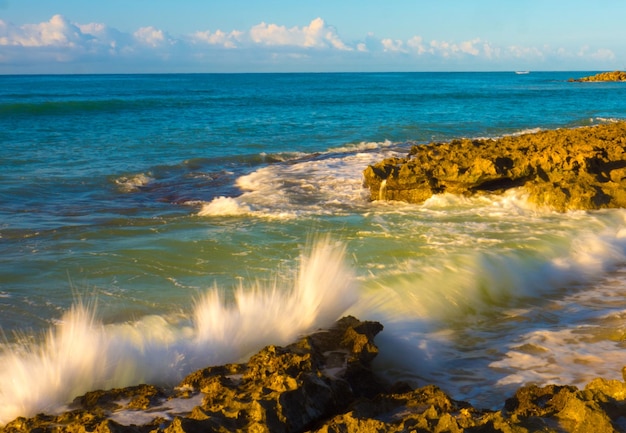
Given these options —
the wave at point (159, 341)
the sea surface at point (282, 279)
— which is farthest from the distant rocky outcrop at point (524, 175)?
the wave at point (159, 341)

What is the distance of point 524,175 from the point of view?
10727 mm

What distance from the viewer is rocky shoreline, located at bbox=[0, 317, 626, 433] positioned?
3367 millimetres

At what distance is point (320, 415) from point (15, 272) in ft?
16.6

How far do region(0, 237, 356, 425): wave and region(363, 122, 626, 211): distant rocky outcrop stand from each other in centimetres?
502

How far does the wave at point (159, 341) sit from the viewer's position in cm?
Answer: 427

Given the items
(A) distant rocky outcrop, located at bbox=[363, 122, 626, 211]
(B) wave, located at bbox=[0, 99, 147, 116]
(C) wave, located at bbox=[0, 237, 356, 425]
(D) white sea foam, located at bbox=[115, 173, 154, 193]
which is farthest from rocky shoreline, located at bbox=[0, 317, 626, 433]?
(B) wave, located at bbox=[0, 99, 147, 116]

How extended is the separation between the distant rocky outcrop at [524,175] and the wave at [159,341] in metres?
→ 5.02

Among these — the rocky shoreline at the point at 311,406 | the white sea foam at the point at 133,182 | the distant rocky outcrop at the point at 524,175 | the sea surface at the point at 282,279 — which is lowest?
the white sea foam at the point at 133,182

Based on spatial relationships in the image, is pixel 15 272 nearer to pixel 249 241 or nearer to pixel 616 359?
pixel 249 241

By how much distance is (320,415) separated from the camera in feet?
12.3

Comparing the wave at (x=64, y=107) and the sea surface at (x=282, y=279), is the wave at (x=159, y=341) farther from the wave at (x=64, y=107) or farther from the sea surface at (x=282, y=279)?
the wave at (x=64, y=107)

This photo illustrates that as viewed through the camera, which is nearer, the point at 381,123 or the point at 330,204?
the point at 330,204

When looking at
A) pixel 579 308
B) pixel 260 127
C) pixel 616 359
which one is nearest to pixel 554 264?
pixel 579 308

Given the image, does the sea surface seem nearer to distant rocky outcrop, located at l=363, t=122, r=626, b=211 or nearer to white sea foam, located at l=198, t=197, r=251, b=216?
white sea foam, located at l=198, t=197, r=251, b=216
